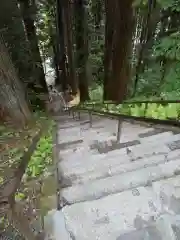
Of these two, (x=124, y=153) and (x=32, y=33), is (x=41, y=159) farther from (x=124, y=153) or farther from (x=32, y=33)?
(x=32, y=33)

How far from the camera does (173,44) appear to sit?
19.6 feet

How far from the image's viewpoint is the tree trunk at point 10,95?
17.3 ft

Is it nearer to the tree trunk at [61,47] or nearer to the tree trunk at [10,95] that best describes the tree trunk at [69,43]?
the tree trunk at [61,47]

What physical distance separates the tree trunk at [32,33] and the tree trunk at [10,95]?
3354mm

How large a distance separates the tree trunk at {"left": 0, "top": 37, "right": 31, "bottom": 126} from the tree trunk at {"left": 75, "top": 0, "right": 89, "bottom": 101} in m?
4.12

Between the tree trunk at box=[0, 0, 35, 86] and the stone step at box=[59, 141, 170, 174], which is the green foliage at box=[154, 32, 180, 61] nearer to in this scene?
the stone step at box=[59, 141, 170, 174]

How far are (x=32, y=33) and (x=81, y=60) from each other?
1872 millimetres

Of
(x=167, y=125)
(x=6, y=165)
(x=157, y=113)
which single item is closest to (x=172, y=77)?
(x=157, y=113)

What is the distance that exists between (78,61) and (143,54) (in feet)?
7.64

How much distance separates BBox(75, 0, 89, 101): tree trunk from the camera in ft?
30.0

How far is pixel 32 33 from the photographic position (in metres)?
9.38

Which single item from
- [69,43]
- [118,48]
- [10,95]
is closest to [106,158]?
[10,95]

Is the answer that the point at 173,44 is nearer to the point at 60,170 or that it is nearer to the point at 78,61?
the point at 60,170

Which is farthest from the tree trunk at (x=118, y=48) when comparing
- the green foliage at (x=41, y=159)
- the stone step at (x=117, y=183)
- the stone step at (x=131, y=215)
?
the stone step at (x=131, y=215)
